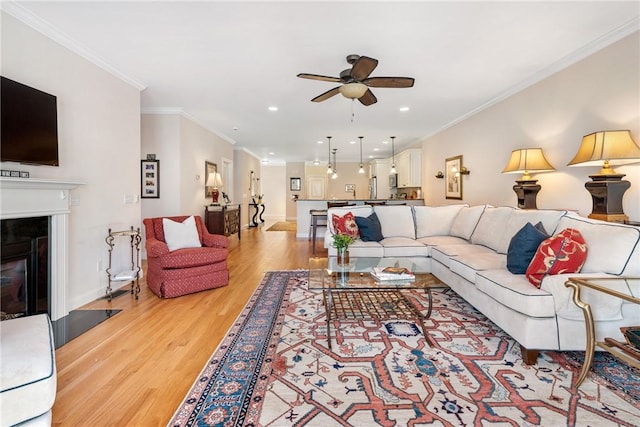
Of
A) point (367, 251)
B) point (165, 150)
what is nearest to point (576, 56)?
point (367, 251)

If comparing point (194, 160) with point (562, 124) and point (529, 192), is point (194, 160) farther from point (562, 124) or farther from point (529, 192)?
point (562, 124)

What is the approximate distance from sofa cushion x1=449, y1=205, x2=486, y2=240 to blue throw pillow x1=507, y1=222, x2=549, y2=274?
5.06 feet

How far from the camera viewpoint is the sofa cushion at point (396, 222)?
4.51 meters

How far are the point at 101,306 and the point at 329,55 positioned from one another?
11.6 ft

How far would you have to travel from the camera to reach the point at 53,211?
2.62m

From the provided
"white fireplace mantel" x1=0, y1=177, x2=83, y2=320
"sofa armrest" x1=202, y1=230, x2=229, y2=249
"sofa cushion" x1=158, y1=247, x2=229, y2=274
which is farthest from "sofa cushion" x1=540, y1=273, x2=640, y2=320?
"white fireplace mantel" x1=0, y1=177, x2=83, y2=320

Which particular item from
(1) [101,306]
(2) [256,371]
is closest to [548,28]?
(2) [256,371]

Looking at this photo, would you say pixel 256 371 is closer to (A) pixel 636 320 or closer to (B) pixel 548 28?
(A) pixel 636 320

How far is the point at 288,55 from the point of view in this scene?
310 centimetres

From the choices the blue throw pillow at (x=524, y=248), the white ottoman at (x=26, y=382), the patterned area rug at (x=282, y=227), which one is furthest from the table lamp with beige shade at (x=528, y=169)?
the patterned area rug at (x=282, y=227)

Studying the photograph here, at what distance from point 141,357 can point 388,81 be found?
3163mm

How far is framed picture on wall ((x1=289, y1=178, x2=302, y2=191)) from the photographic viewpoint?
41.7ft

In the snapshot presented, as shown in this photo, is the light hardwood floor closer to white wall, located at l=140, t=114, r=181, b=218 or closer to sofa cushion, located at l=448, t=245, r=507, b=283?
white wall, located at l=140, t=114, r=181, b=218

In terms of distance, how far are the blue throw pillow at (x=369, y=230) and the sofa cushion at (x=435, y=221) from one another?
69 cm
